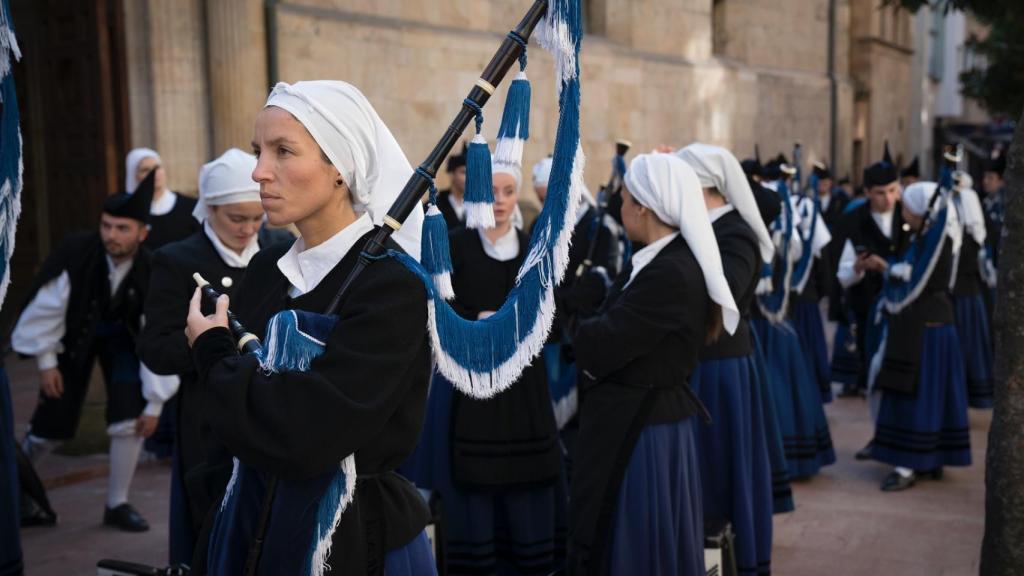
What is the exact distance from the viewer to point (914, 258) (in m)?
7.14

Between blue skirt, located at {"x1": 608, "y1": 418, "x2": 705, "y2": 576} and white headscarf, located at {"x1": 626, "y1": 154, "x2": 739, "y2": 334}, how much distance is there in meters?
0.49

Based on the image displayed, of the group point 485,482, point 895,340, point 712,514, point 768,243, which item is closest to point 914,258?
point 895,340

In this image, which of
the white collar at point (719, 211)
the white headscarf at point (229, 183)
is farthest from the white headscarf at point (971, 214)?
the white headscarf at point (229, 183)

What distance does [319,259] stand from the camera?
255 centimetres

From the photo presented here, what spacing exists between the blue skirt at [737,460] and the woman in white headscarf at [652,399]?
0.73 metres

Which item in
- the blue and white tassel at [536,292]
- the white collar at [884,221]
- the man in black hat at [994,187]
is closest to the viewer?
the blue and white tassel at [536,292]

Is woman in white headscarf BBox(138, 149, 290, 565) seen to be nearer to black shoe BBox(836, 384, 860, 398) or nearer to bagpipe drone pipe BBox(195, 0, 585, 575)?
bagpipe drone pipe BBox(195, 0, 585, 575)

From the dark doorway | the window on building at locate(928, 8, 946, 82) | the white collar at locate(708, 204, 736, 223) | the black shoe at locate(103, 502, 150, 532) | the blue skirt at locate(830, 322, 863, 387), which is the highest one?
the window on building at locate(928, 8, 946, 82)

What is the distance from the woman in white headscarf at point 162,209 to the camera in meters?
7.24

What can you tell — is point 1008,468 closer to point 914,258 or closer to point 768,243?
point 768,243

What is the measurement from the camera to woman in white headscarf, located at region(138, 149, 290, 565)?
4.04 metres

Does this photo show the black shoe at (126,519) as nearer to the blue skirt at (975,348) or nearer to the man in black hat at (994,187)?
the blue skirt at (975,348)

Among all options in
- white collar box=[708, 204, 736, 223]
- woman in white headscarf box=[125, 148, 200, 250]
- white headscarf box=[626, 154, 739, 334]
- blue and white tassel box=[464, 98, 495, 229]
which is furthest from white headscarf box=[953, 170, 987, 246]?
blue and white tassel box=[464, 98, 495, 229]

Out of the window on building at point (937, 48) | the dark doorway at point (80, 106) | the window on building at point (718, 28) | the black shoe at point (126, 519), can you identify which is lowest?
the black shoe at point (126, 519)
